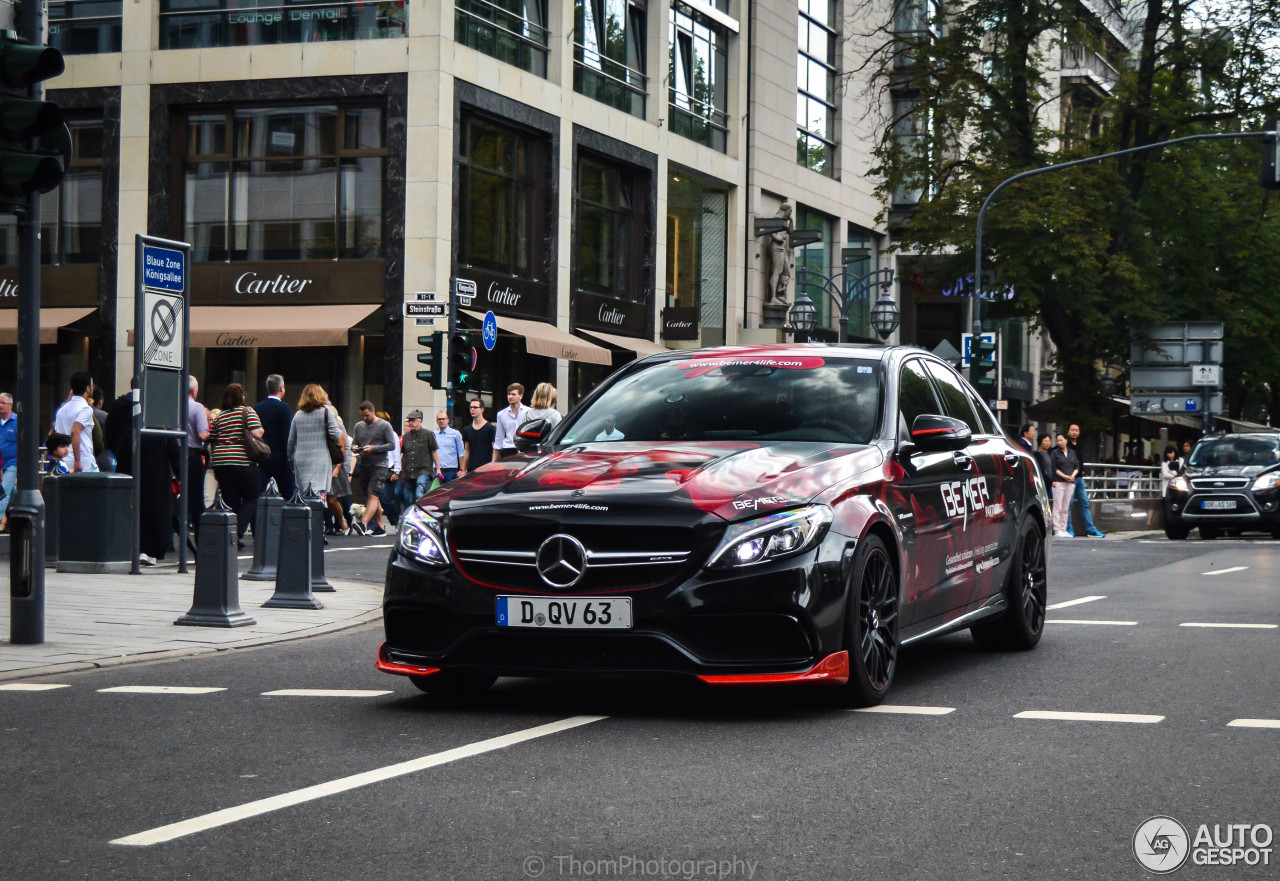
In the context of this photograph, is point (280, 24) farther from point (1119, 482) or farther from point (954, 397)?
point (954, 397)

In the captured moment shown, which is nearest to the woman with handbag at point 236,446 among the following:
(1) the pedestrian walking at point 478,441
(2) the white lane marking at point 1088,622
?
(1) the pedestrian walking at point 478,441

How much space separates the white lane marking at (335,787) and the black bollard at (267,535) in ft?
21.1

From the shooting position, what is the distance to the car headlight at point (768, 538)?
6.75 meters

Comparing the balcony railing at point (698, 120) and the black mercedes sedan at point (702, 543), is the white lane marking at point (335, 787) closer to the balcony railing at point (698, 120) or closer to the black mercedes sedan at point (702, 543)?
the black mercedes sedan at point (702, 543)

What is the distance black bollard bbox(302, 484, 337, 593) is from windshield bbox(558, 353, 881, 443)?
4.74m

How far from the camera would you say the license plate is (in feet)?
22.2

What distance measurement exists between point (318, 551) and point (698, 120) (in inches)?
1153

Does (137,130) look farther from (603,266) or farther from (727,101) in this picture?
(727,101)

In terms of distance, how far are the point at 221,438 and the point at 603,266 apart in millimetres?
20798

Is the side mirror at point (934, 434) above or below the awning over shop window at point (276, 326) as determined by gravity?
below

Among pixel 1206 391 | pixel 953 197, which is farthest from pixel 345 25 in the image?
pixel 1206 391

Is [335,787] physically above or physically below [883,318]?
below

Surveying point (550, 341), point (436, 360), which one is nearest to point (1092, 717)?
point (436, 360)

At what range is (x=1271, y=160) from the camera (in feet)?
87.5
